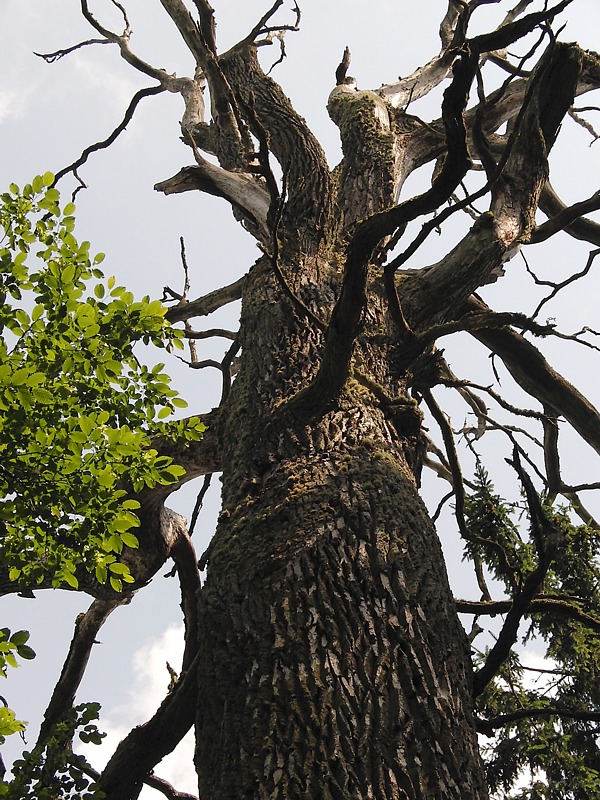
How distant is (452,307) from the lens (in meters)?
4.04

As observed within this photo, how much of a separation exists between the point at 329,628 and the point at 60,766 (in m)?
1.32

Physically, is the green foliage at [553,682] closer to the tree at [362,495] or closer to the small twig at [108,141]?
the tree at [362,495]

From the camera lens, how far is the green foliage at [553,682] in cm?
402

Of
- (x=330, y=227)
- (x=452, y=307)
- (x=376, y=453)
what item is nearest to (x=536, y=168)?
(x=452, y=307)

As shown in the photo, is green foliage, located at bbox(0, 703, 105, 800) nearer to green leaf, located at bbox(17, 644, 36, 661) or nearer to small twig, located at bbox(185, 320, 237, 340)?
green leaf, located at bbox(17, 644, 36, 661)

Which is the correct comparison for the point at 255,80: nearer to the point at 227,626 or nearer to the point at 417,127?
the point at 417,127

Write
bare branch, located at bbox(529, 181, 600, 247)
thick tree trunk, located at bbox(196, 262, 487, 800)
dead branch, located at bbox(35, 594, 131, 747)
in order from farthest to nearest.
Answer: bare branch, located at bbox(529, 181, 600, 247) → dead branch, located at bbox(35, 594, 131, 747) → thick tree trunk, located at bbox(196, 262, 487, 800)

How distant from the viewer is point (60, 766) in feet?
8.94

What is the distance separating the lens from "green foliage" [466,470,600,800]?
402 cm

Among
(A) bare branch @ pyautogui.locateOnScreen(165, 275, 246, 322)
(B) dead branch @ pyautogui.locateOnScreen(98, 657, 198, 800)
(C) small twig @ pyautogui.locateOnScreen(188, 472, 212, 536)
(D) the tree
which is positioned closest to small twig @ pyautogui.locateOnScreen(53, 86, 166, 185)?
(D) the tree

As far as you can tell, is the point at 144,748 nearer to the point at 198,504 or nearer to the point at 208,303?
the point at 198,504

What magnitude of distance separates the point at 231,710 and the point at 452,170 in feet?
6.07

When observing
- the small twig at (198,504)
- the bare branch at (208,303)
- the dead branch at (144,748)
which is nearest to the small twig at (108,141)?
the bare branch at (208,303)

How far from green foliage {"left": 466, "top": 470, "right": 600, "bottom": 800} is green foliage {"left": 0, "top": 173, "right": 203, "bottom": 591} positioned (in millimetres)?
2124
